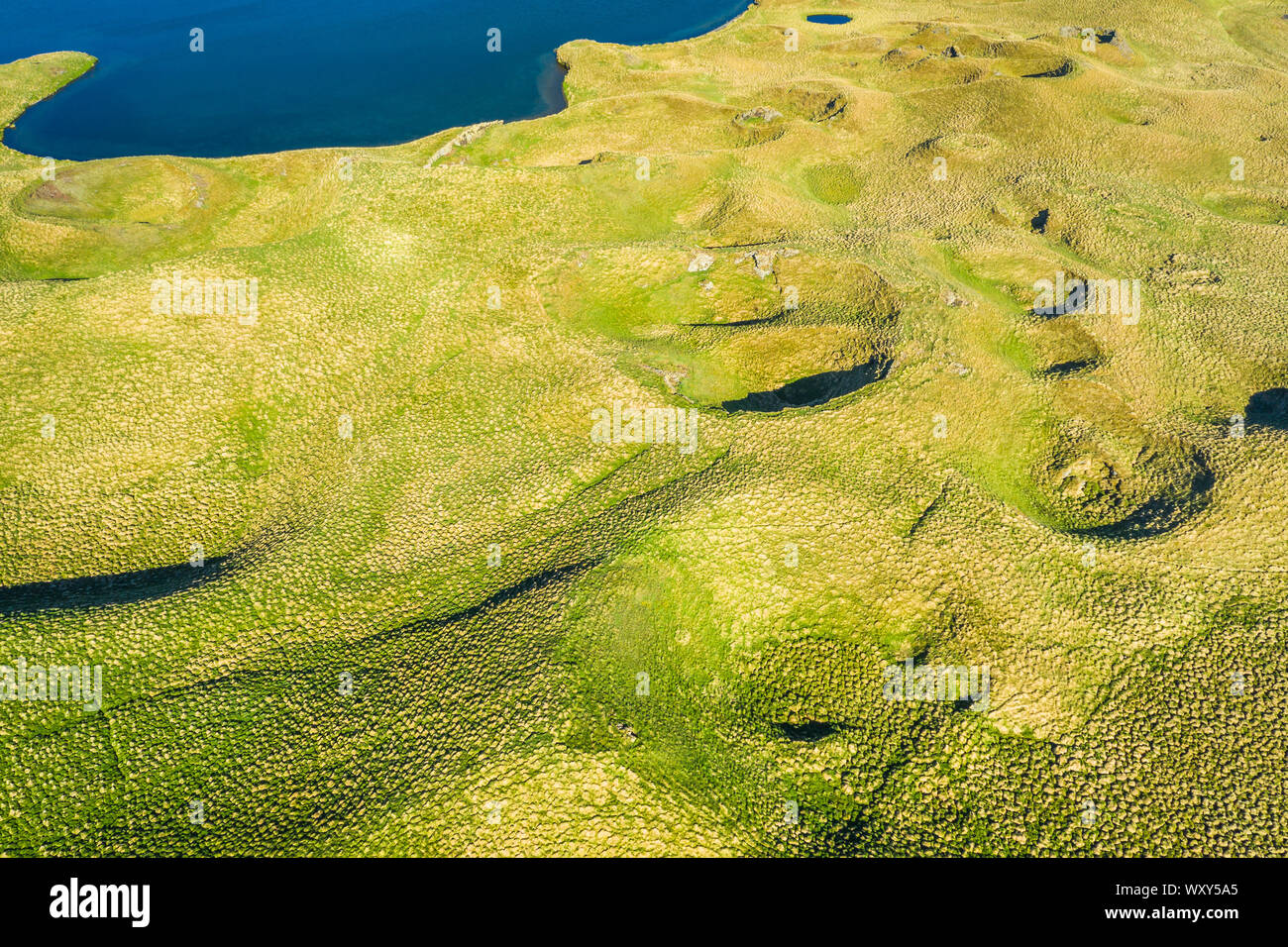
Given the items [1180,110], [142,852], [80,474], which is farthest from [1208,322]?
[80,474]

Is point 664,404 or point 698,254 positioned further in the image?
point 698,254

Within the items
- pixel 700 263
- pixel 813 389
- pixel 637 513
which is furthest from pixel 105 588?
pixel 700 263

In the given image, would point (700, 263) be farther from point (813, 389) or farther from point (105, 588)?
point (105, 588)

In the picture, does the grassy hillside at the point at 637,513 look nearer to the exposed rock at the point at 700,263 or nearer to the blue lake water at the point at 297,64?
the exposed rock at the point at 700,263

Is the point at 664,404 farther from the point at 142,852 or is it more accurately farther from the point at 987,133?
the point at 987,133

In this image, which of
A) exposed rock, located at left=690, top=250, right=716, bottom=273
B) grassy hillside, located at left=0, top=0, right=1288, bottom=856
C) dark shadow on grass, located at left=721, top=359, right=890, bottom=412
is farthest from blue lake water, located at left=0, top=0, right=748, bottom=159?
dark shadow on grass, located at left=721, top=359, right=890, bottom=412

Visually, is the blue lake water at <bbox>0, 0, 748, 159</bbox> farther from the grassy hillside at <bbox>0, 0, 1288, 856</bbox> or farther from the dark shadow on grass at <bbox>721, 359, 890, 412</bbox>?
the dark shadow on grass at <bbox>721, 359, 890, 412</bbox>
